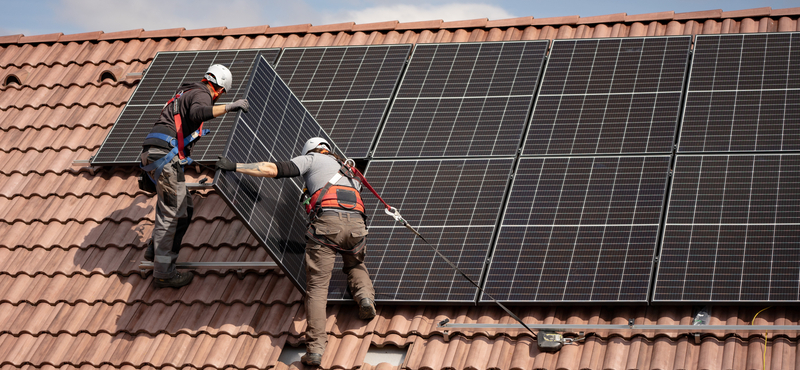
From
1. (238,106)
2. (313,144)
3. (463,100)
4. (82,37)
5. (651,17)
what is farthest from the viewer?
(82,37)

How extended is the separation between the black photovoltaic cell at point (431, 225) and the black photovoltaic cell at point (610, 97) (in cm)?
77

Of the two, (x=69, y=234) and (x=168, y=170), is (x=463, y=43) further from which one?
(x=69, y=234)

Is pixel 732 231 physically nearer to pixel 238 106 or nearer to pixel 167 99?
pixel 238 106

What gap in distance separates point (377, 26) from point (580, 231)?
551 cm

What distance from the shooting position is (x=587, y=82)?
9969mm

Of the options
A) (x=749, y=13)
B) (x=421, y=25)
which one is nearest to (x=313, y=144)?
(x=421, y=25)

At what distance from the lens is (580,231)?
8312 millimetres

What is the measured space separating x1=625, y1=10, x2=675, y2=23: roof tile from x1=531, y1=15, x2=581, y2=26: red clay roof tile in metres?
0.67

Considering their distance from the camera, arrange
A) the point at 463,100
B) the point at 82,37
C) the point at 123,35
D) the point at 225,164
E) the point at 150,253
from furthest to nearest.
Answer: the point at 82,37 → the point at 123,35 → the point at 463,100 → the point at 150,253 → the point at 225,164

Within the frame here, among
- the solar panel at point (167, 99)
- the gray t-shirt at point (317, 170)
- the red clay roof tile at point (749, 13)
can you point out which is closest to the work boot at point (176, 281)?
the solar panel at point (167, 99)

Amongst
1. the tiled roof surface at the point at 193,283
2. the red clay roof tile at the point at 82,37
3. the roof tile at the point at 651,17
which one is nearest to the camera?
the tiled roof surface at the point at 193,283

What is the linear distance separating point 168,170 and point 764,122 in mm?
6101

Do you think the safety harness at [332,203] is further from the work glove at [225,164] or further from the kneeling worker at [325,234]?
the work glove at [225,164]

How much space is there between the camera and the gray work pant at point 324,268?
8148 mm
